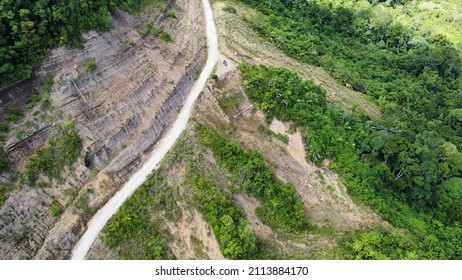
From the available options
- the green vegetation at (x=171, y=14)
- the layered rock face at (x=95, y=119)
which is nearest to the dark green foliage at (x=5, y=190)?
the layered rock face at (x=95, y=119)

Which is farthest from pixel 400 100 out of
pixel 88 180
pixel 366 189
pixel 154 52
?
pixel 88 180

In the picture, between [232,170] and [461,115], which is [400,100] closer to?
[461,115]

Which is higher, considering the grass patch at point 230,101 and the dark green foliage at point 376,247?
the grass patch at point 230,101

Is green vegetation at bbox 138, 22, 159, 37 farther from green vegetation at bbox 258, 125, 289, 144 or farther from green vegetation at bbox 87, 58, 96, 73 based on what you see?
green vegetation at bbox 258, 125, 289, 144

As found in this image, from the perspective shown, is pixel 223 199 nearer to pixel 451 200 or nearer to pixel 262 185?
pixel 262 185

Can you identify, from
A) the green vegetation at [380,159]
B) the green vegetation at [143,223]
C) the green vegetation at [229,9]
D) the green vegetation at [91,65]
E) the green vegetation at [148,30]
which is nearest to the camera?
the green vegetation at [143,223]

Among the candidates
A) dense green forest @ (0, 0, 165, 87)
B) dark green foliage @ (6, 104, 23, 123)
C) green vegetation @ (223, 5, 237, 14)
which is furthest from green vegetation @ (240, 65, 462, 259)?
dark green foliage @ (6, 104, 23, 123)

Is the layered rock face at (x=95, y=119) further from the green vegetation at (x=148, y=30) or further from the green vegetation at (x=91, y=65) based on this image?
the green vegetation at (x=91, y=65)

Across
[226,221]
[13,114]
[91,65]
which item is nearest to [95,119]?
[91,65]
